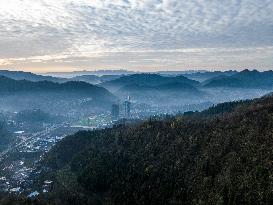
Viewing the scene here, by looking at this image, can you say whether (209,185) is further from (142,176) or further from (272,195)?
(142,176)

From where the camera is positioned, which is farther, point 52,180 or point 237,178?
point 52,180

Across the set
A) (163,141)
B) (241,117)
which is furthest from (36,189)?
(241,117)

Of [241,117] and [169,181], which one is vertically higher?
[241,117]

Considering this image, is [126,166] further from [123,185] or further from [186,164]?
[186,164]

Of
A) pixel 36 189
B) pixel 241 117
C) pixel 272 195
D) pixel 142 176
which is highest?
pixel 241 117

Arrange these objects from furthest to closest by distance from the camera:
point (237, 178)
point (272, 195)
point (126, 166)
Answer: point (126, 166), point (237, 178), point (272, 195)

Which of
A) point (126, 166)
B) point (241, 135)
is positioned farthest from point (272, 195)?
point (126, 166)

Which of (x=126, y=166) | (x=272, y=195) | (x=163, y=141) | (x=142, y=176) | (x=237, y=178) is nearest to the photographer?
(x=272, y=195)
